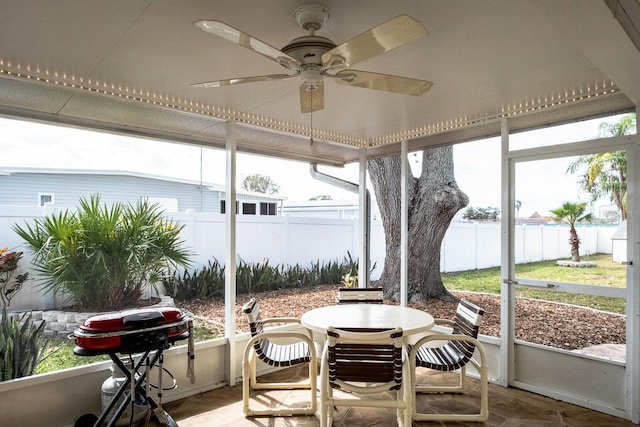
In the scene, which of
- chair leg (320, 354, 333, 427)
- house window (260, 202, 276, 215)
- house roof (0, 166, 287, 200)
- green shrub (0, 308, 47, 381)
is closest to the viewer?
chair leg (320, 354, 333, 427)

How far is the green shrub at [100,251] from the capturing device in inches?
154

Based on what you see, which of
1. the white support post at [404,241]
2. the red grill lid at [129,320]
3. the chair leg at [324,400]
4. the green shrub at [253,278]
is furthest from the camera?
the green shrub at [253,278]

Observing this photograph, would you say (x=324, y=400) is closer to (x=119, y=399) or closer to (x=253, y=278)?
(x=119, y=399)

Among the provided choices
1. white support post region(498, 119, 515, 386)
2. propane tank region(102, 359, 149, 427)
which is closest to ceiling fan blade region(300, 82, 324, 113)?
white support post region(498, 119, 515, 386)

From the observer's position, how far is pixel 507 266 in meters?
3.51

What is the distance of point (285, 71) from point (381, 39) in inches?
44.7

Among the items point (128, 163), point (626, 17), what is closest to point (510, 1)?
point (626, 17)

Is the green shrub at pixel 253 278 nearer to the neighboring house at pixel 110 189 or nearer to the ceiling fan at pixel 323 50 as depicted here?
the neighboring house at pixel 110 189

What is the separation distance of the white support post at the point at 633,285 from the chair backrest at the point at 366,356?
5.95 feet

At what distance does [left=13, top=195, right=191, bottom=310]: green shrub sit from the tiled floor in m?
1.68

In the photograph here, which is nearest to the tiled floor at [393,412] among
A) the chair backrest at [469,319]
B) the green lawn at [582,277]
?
the chair backrest at [469,319]

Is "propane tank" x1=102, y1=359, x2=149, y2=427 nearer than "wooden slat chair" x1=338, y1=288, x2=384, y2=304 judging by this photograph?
Yes

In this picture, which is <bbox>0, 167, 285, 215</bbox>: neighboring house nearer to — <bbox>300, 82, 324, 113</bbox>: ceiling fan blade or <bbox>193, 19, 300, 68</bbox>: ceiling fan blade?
<bbox>300, 82, 324, 113</bbox>: ceiling fan blade

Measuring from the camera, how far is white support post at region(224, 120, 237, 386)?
3516 mm
